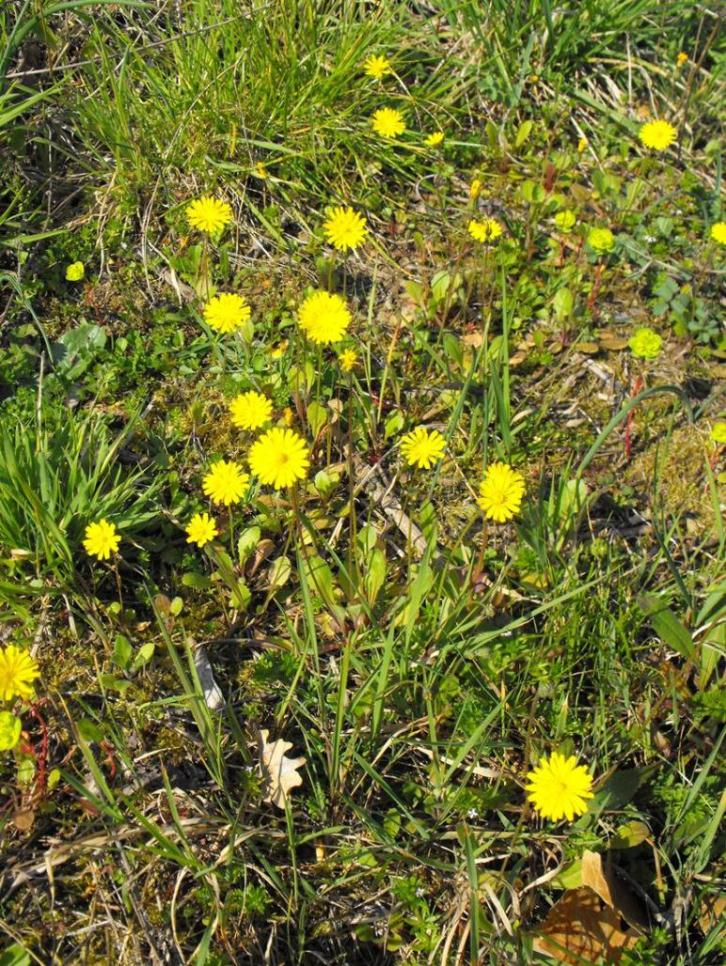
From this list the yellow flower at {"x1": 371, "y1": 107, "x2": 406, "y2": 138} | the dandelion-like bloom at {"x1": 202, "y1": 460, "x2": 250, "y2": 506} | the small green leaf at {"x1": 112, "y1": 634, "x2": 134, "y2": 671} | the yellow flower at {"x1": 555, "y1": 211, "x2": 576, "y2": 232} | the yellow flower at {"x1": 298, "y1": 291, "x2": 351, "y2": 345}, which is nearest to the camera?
the small green leaf at {"x1": 112, "y1": 634, "x2": 134, "y2": 671}

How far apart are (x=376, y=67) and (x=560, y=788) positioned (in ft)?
7.94

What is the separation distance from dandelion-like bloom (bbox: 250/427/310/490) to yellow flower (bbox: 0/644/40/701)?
0.66 meters

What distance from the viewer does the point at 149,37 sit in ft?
10.8

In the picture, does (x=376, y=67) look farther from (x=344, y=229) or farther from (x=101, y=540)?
(x=101, y=540)

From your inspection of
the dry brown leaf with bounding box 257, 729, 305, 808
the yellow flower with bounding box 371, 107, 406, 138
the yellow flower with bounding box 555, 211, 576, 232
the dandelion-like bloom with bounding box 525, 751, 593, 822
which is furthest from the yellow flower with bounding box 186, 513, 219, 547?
the yellow flower with bounding box 555, 211, 576, 232

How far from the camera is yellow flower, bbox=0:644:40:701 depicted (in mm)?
1822

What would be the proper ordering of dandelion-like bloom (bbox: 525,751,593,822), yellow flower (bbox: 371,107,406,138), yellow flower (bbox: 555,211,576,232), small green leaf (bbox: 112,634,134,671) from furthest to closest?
yellow flower (bbox: 555,211,576,232) → yellow flower (bbox: 371,107,406,138) → small green leaf (bbox: 112,634,134,671) → dandelion-like bloom (bbox: 525,751,593,822)

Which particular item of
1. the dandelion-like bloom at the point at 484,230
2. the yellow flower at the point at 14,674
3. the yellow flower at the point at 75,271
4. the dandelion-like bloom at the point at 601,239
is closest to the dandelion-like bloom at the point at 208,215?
the yellow flower at the point at 75,271

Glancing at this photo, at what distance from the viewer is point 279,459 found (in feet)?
6.82

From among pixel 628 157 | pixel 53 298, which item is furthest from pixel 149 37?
pixel 628 157

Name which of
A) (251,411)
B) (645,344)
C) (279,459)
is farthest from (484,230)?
(279,459)

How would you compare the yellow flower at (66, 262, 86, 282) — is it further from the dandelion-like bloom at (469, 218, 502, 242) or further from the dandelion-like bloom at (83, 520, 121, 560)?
the dandelion-like bloom at (469, 218, 502, 242)

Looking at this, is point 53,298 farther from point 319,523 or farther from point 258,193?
point 319,523

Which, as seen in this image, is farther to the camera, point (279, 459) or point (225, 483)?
point (225, 483)
